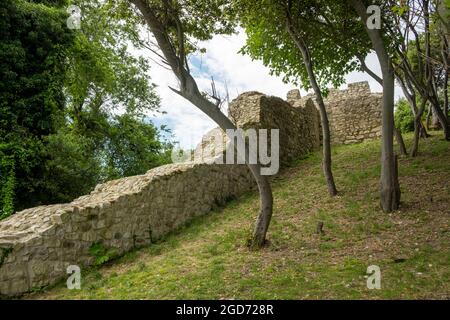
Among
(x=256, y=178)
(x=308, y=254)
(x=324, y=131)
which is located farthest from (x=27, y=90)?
(x=308, y=254)

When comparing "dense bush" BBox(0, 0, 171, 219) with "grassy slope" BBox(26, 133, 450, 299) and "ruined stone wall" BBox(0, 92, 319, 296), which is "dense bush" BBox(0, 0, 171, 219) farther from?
"grassy slope" BBox(26, 133, 450, 299)

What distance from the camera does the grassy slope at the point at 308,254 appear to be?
5.72m

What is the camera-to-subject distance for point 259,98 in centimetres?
1544

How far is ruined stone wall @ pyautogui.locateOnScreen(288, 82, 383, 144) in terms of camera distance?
21.3 meters

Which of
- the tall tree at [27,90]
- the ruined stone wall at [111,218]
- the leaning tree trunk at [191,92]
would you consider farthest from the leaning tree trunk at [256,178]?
the tall tree at [27,90]

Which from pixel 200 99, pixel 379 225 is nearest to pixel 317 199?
pixel 379 225

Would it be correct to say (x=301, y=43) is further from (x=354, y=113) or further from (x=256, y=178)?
(x=354, y=113)

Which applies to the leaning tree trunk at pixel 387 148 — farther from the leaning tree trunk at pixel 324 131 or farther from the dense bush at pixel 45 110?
the dense bush at pixel 45 110

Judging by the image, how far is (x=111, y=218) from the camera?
29.0 ft

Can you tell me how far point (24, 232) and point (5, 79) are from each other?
26.2ft

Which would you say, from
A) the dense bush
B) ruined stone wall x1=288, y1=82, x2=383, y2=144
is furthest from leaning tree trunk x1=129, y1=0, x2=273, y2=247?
ruined stone wall x1=288, y1=82, x2=383, y2=144

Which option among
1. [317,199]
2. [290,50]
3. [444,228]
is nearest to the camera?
[444,228]

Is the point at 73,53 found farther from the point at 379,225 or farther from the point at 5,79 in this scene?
the point at 379,225

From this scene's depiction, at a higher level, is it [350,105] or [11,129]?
[350,105]
